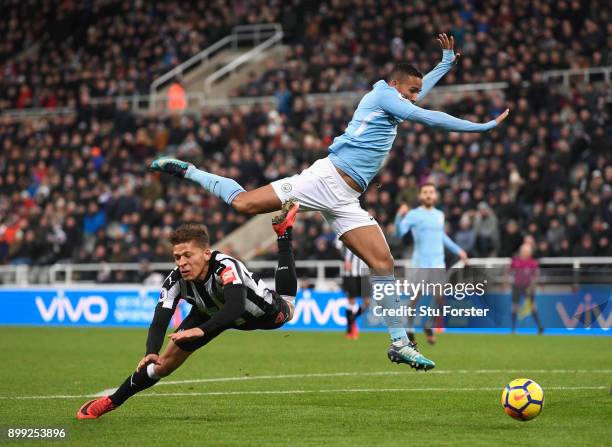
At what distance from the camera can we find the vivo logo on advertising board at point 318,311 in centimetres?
2305

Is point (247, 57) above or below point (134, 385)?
above

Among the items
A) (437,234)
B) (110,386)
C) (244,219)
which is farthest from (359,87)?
(110,386)

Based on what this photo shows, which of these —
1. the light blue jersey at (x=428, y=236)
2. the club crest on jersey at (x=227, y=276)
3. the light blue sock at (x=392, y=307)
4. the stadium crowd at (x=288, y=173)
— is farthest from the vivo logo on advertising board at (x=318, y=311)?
the club crest on jersey at (x=227, y=276)

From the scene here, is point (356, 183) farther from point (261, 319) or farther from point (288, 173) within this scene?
point (288, 173)

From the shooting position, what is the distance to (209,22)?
34.5m

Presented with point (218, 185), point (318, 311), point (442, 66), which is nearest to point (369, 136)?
point (442, 66)

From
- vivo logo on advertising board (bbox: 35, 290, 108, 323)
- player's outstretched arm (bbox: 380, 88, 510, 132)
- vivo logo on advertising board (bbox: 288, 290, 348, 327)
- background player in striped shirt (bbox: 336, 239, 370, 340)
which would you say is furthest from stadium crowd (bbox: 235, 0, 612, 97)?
player's outstretched arm (bbox: 380, 88, 510, 132)

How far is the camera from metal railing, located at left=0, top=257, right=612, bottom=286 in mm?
20734

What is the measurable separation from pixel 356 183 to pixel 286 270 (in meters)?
1.20

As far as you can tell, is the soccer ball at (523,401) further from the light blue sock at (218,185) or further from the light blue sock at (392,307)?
the light blue sock at (218,185)

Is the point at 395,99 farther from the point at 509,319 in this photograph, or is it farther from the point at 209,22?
the point at 209,22

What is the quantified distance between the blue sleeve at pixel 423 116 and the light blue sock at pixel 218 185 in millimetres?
1540

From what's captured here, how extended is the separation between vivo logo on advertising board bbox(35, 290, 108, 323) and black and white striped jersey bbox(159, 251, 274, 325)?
57.5 ft

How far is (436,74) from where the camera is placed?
1045cm
